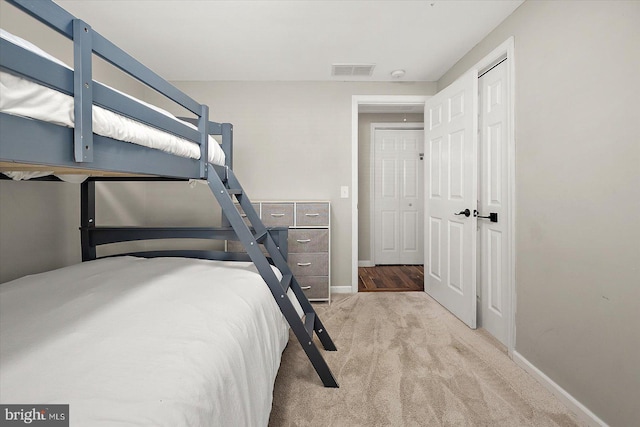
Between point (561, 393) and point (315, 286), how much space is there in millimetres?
1915

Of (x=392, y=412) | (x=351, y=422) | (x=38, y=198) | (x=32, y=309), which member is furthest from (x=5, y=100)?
(x=38, y=198)

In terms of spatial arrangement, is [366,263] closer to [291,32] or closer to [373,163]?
[373,163]

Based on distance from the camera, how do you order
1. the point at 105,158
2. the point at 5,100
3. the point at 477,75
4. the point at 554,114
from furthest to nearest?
the point at 477,75 → the point at 554,114 → the point at 105,158 → the point at 5,100

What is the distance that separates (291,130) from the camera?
3.30 m

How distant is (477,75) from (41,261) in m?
3.36

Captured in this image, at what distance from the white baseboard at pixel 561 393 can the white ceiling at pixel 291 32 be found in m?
2.20

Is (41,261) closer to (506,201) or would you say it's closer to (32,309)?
(32,309)

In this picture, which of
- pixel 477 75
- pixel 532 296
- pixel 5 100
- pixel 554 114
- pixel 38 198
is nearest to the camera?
pixel 5 100

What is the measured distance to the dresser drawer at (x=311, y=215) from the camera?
301cm

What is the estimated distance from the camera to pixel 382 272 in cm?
427

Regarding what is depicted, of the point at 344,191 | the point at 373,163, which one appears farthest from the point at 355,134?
the point at 373,163

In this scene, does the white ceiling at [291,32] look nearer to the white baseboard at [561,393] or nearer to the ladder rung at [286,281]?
the ladder rung at [286,281]

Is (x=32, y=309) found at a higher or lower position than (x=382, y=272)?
higher

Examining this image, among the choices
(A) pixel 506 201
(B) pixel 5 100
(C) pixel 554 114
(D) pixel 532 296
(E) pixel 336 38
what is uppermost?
(E) pixel 336 38
